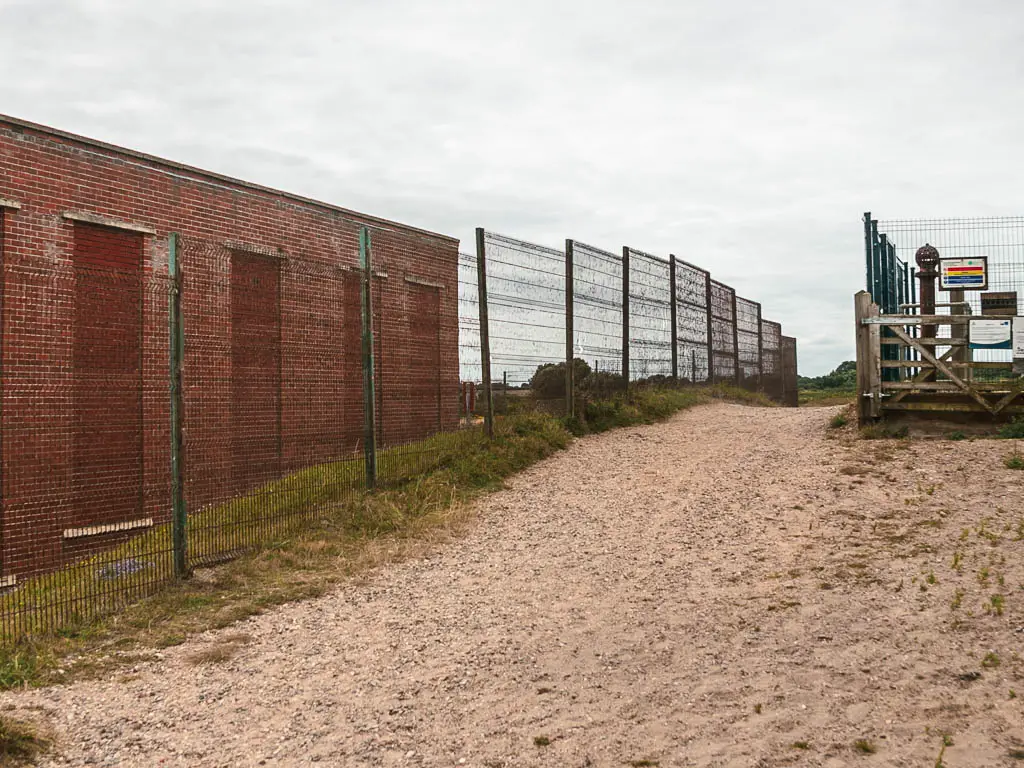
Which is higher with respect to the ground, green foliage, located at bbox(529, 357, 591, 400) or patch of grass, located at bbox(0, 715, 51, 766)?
green foliage, located at bbox(529, 357, 591, 400)

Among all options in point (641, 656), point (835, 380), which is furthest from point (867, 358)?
point (835, 380)

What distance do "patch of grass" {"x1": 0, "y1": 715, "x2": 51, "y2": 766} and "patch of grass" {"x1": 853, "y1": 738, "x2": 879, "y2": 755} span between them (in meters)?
3.43

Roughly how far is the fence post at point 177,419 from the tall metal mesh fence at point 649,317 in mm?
8781

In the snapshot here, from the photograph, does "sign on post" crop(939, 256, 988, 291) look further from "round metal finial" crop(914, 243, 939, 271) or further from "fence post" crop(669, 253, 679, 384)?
"fence post" crop(669, 253, 679, 384)

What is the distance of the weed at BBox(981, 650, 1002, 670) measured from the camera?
3885 millimetres

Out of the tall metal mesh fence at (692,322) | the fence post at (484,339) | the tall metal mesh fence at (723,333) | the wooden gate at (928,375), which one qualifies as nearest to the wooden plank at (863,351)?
the wooden gate at (928,375)

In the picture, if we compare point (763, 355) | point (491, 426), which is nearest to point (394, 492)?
point (491, 426)

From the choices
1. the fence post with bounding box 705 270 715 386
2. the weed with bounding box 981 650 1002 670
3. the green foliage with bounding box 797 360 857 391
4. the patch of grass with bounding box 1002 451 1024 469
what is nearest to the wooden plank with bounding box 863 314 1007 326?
the patch of grass with bounding box 1002 451 1024 469

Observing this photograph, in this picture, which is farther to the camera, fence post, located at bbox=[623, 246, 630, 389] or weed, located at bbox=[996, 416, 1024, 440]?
fence post, located at bbox=[623, 246, 630, 389]

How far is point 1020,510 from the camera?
680 cm

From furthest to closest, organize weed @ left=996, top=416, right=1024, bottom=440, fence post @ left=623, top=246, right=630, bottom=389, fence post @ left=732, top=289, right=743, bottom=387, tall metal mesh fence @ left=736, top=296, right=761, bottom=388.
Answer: tall metal mesh fence @ left=736, top=296, right=761, bottom=388 → fence post @ left=732, top=289, right=743, bottom=387 → fence post @ left=623, top=246, right=630, bottom=389 → weed @ left=996, top=416, right=1024, bottom=440

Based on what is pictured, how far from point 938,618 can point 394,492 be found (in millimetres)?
5340

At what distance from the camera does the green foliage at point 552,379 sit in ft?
38.1

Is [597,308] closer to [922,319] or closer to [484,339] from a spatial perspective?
[484,339]
